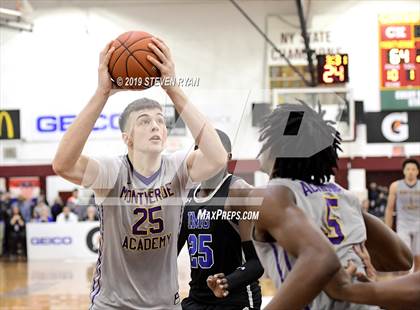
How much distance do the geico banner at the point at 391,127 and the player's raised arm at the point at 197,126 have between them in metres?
10.6

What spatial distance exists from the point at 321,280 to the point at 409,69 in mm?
3200

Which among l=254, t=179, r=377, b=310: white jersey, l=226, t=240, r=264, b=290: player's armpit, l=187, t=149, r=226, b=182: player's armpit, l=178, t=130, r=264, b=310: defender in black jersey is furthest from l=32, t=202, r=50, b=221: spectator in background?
l=254, t=179, r=377, b=310: white jersey

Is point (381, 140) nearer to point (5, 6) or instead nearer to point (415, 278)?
point (5, 6)

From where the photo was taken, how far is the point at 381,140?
48.4ft

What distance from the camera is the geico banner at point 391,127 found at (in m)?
13.4

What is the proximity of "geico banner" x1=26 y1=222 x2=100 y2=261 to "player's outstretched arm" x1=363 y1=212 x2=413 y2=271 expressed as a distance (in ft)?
33.1

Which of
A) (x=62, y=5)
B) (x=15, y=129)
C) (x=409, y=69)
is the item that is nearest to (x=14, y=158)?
(x=15, y=129)

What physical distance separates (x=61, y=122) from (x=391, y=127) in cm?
676

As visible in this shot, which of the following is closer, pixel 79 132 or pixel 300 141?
pixel 300 141

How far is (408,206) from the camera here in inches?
278

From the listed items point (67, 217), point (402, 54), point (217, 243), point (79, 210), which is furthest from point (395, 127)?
point (217, 243)

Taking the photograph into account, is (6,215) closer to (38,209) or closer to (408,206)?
(38,209)

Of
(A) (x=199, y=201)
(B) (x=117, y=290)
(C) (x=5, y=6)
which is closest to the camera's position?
(B) (x=117, y=290)

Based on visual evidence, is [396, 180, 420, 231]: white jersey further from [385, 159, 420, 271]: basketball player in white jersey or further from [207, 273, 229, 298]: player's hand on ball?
[207, 273, 229, 298]: player's hand on ball
